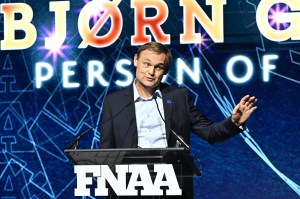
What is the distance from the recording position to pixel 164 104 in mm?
2523

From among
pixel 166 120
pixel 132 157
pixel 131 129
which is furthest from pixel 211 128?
pixel 132 157

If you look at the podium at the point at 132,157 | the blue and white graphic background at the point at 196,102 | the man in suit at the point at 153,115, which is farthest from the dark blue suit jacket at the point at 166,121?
the blue and white graphic background at the point at 196,102

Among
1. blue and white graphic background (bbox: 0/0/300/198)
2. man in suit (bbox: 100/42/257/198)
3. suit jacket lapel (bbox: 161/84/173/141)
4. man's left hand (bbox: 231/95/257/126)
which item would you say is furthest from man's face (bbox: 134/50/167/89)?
blue and white graphic background (bbox: 0/0/300/198)

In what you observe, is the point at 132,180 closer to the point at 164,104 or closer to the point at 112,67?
the point at 164,104

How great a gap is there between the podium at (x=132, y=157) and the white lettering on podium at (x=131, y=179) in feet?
0.10

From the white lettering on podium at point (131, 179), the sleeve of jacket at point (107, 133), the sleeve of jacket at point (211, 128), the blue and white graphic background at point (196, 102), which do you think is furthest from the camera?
the blue and white graphic background at point (196, 102)

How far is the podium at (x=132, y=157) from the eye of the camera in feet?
6.80

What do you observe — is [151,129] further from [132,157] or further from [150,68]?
[132,157]

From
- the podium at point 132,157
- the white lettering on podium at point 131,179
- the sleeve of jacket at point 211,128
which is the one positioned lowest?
the white lettering on podium at point 131,179

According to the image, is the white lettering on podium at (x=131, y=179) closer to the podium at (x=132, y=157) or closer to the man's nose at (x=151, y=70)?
the podium at (x=132, y=157)

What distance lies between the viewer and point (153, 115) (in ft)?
8.07

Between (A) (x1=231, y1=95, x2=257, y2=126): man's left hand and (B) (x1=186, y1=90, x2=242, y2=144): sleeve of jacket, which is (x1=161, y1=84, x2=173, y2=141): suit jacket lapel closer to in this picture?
(B) (x1=186, y1=90, x2=242, y2=144): sleeve of jacket

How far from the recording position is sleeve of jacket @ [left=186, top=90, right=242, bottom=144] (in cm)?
238

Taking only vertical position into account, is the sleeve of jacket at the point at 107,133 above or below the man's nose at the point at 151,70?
below
